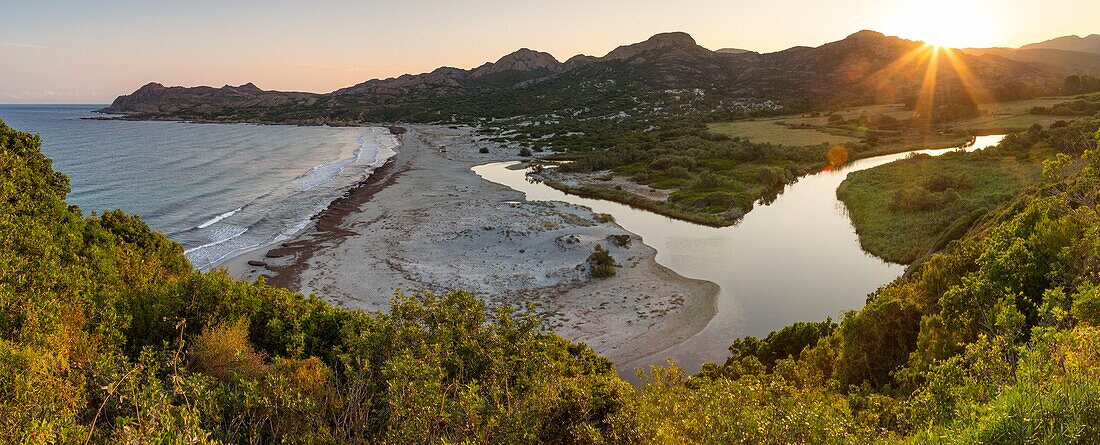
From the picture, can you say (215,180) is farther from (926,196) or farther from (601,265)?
(926,196)

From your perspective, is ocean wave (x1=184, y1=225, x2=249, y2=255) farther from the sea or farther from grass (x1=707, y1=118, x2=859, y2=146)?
grass (x1=707, y1=118, x2=859, y2=146)

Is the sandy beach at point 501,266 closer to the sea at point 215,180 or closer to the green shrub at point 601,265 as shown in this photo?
the green shrub at point 601,265

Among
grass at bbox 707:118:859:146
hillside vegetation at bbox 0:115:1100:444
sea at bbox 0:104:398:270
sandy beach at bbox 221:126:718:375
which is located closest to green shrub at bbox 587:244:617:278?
sandy beach at bbox 221:126:718:375

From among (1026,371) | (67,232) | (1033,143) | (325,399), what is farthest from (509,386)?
(1033,143)

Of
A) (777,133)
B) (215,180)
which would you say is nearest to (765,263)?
(215,180)

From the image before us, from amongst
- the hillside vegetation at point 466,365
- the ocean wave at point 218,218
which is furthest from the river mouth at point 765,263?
the ocean wave at point 218,218

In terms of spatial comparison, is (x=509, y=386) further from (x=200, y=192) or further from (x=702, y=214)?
(x=200, y=192)
